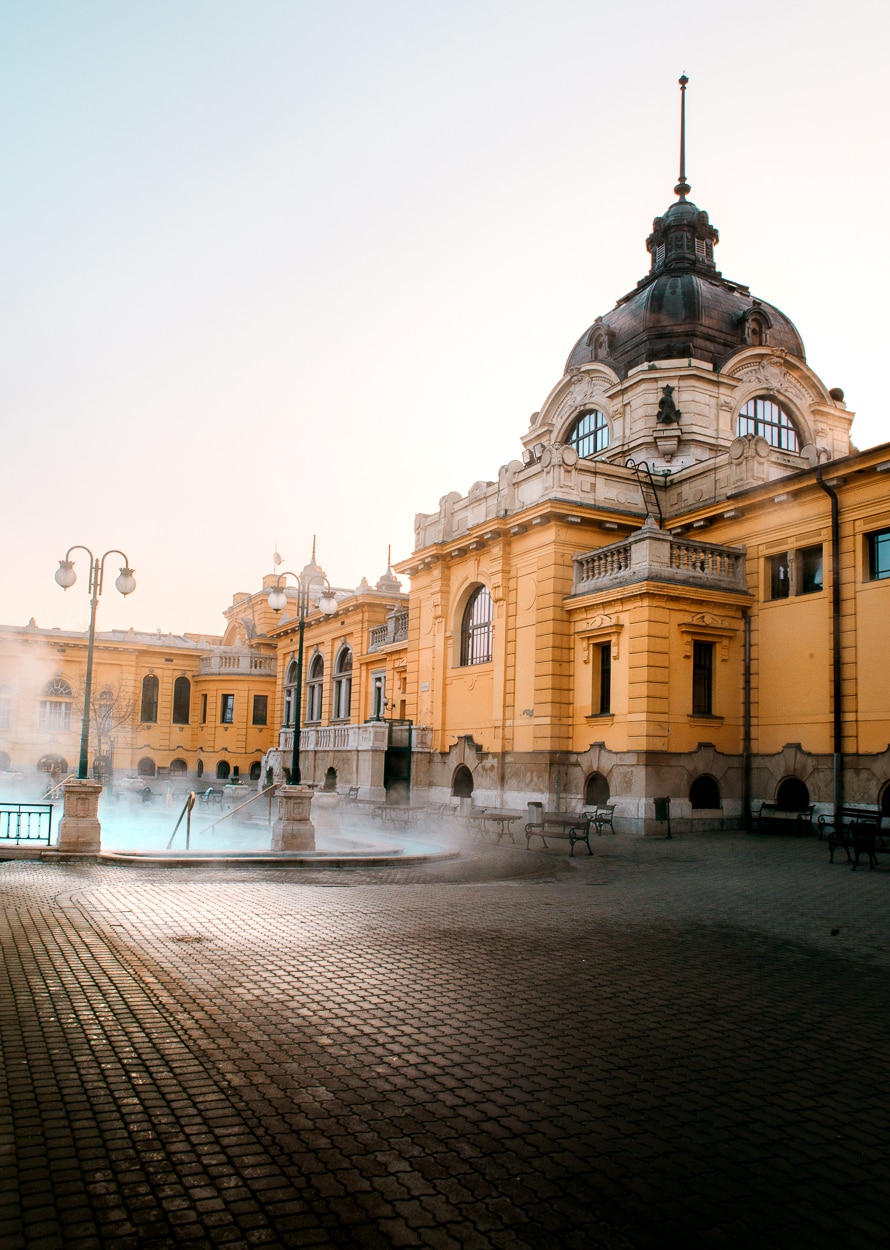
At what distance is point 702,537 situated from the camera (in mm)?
26453

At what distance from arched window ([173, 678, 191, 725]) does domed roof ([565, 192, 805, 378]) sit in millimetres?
33507

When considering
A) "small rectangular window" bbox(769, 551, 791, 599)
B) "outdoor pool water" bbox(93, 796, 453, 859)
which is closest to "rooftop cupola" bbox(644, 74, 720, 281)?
"small rectangular window" bbox(769, 551, 791, 599)

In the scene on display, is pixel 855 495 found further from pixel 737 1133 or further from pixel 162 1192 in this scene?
pixel 162 1192

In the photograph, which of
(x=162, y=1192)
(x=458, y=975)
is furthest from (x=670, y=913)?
(x=162, y=1192)

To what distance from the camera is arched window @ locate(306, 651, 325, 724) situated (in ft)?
157

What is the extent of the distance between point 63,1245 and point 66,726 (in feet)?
183

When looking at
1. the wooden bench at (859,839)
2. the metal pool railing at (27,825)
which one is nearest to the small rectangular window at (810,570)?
the wooden bench at (859,839)

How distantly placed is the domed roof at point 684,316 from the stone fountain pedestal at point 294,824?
21.3 metres

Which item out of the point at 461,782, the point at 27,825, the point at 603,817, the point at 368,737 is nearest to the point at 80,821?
the point at 27,825

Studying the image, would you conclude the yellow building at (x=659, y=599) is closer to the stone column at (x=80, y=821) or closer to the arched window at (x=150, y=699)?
the stone column at (x=80, y=821)

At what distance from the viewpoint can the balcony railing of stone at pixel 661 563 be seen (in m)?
22.9

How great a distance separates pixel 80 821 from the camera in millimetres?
15305

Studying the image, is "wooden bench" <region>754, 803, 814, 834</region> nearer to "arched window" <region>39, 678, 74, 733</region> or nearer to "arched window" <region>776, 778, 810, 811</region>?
"arched window" <region>776, 778, 810, 811</region>

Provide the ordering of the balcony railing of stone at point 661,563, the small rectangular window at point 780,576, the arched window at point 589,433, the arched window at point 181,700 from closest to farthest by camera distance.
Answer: the balcony railing of stone at point 661,563, the small rectangular window at point 780,576, the arched window at point 589,433, the arched window at point 181,700
